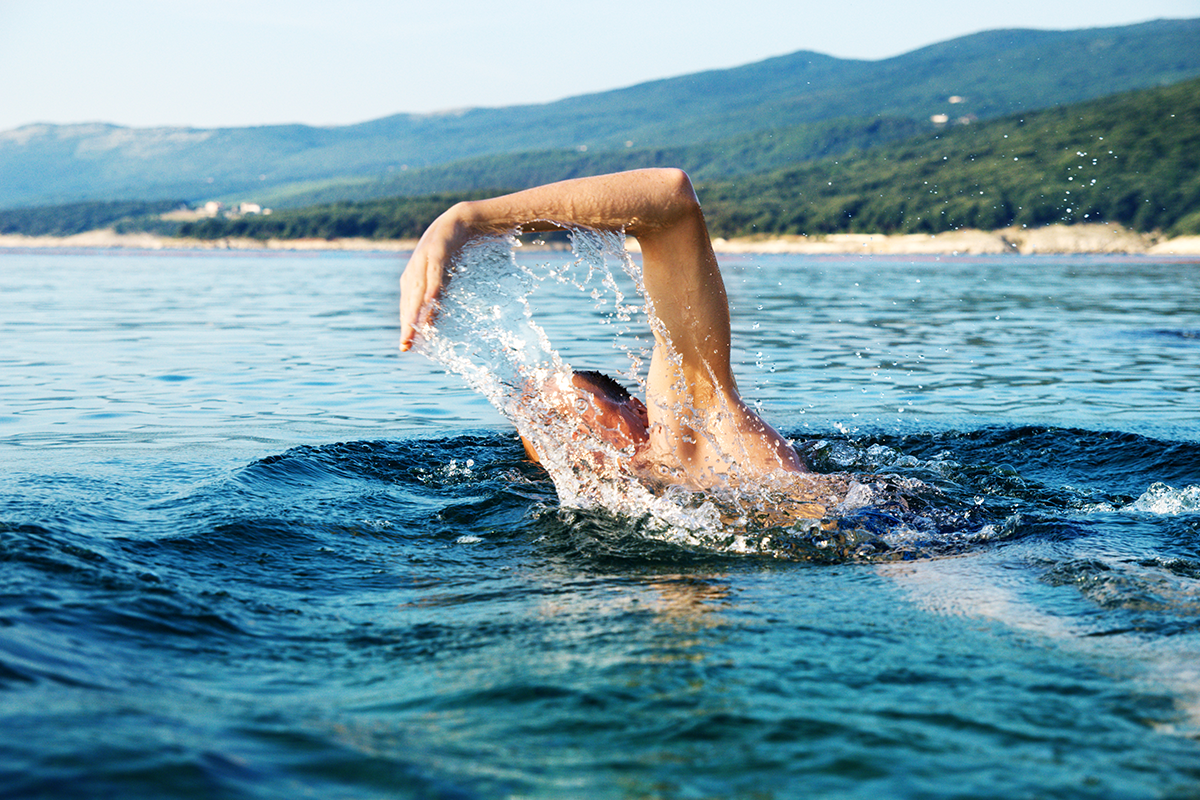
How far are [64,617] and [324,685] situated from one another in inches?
36.0

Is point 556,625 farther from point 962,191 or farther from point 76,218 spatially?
point 76,218

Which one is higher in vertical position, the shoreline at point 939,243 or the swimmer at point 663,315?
the shoreline at point 939,243

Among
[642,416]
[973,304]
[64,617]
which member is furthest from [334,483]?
[973,304]

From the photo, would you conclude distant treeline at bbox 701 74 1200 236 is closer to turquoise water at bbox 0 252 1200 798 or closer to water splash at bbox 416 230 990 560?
turquoise water at bbox 0 252 1200 798

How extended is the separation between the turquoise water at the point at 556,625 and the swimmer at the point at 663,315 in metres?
0.46

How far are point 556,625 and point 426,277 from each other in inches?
50.9

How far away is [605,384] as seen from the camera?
5109mm

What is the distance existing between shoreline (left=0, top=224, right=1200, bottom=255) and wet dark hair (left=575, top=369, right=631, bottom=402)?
45.9m

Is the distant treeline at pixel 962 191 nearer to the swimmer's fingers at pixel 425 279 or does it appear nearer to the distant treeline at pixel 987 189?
the distant treeline at pixel 987 189

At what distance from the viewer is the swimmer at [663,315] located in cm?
370

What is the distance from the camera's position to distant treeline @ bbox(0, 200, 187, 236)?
122 metres

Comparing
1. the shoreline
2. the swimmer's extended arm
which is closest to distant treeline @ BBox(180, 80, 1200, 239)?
the shoreline

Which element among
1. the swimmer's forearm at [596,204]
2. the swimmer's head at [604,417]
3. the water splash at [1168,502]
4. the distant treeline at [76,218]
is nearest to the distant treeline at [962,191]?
the distant treeline at [76,218]

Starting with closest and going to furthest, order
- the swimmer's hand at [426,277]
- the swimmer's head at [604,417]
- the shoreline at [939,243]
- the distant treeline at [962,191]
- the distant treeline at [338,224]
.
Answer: the swimmer's hand at [426,277]
the swimmer's head at [604,417]
the shoreline at [939,243]
the distant treeline at [962,191]
the distant treeline at [338,224]
